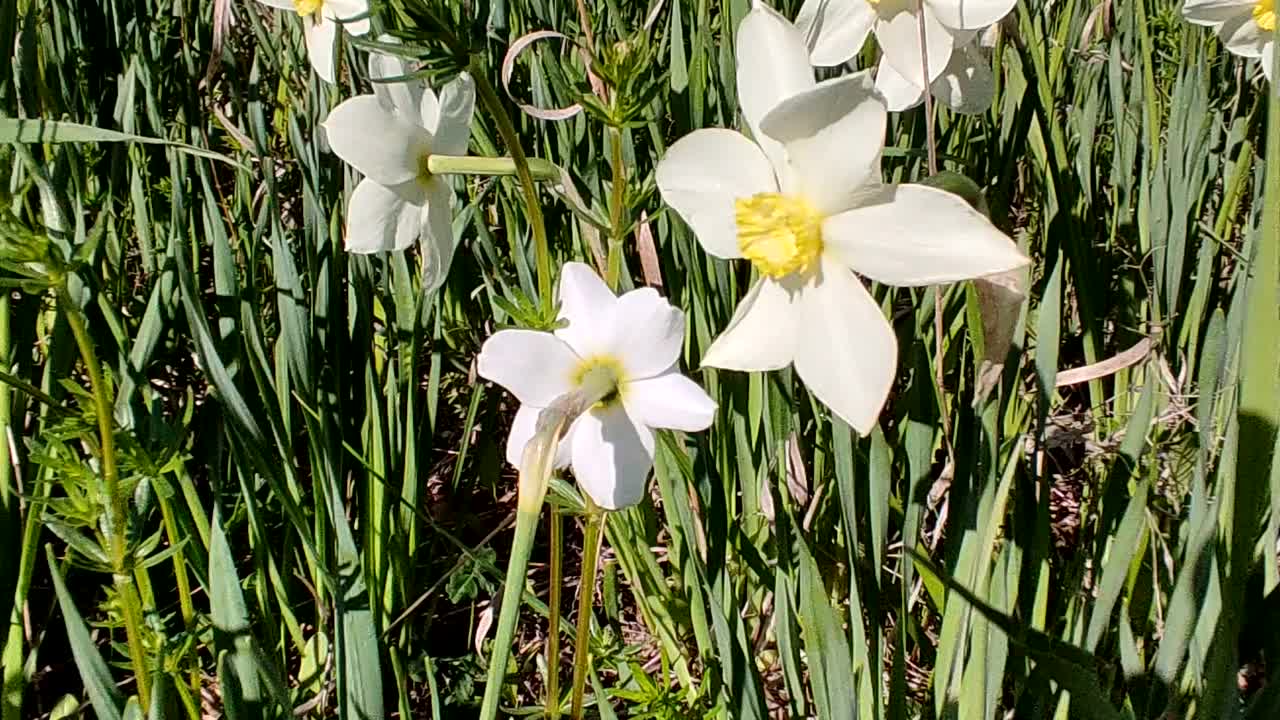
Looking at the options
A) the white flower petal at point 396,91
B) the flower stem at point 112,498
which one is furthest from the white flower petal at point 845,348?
the flower stem at point 112,498

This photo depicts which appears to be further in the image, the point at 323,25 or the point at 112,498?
the point at 323,25

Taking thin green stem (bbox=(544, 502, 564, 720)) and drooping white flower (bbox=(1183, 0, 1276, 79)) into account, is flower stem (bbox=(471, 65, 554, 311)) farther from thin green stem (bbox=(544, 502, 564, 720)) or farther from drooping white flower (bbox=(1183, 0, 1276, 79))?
drooping white flower (bbox=(1183, 0, 1276, 79))

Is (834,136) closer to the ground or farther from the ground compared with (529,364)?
farther from the ground

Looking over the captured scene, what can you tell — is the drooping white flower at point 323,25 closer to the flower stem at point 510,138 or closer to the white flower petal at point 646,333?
the flower stem at point 510,138

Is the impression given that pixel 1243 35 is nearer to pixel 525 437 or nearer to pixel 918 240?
pixel 918 240

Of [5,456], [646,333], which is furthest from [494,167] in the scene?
[5,456]

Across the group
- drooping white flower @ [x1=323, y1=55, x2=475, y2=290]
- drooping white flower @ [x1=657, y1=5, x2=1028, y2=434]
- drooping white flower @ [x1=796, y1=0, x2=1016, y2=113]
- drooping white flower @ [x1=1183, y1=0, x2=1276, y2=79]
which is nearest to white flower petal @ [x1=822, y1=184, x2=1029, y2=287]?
drooping white flower @ [x1=657, y1=5, x2=1028, y2=434]
